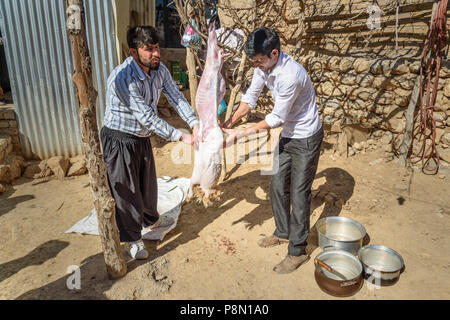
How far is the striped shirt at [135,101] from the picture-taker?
8.29ft

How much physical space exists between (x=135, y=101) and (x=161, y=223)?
1656 millimetres

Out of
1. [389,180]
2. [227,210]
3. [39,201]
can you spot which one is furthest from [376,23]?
[39,201]

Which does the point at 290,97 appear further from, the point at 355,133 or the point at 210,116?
the point at 355,133

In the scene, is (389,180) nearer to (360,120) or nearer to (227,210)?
(360,120)

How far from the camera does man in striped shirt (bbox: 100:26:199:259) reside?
2.53 metres

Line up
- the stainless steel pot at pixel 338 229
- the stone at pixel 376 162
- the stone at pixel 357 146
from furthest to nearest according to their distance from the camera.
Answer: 1. the stone at pixel 357 146
2. the stone at pixel 376 162
3. the stainless steel pot at pixel 338 229

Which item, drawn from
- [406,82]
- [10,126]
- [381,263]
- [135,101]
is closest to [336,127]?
[406,82]

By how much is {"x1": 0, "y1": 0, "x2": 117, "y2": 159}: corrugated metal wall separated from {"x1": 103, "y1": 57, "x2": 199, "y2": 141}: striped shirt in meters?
2.69

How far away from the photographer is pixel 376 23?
218 inches

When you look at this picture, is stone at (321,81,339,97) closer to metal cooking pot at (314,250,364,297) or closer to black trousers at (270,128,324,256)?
black trousers at (270,128,324,256)

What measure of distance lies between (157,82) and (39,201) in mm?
2647

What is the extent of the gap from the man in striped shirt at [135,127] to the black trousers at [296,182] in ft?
2.88

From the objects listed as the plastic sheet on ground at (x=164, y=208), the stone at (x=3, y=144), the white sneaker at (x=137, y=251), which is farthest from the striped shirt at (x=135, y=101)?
the stone at (x=3, y=144)

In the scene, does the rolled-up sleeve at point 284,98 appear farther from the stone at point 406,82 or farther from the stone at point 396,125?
the stone at point 396,125
